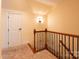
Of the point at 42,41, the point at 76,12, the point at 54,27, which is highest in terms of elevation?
the point at 76,12

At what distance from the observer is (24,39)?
5.41 metres

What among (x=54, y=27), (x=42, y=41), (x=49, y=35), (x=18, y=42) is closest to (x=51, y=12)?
(x=54, y=27)

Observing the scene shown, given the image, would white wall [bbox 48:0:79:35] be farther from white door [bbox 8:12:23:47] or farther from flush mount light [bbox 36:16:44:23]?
white door [bbox 8:12:23:47]

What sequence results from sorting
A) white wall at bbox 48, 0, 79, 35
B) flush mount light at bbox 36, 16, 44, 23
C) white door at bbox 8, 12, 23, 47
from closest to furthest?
1. white wall at bbox 48, 0, 79, 35
2. white door at bbox 8, 12, 23, 47
3. flush mount light at bbox 36, 16, 44, 23

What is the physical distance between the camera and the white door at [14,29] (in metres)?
4.83

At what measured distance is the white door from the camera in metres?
4.83

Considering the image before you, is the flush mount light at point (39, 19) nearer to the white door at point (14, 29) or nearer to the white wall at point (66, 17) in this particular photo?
the white wall at point (66, 17)

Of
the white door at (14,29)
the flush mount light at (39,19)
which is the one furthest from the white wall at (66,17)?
the white door at (14,29)

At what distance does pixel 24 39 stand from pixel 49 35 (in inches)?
57.8

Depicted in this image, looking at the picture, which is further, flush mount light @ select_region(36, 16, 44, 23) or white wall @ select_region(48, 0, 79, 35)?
flush mount light @ select_region(36, 16, 44, 23)

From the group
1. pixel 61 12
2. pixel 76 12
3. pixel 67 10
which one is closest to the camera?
pixel 76 12

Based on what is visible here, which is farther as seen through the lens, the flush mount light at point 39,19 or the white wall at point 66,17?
the flush mount light at point 39,19

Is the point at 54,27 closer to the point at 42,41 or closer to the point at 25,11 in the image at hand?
the point at 42,41

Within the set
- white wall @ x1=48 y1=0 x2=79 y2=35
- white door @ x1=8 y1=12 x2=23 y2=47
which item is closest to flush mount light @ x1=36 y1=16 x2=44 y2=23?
white wall @ x1=48 y1=0 x2=79 y2=35
